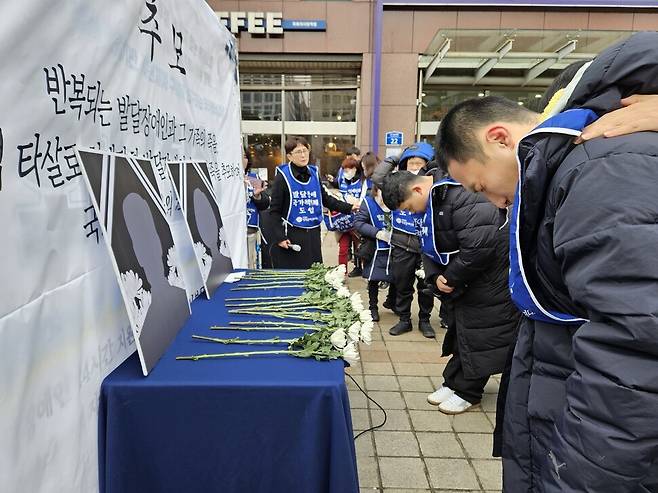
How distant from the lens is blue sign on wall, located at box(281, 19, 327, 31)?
11.0 meters

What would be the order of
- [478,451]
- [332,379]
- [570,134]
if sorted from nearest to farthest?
[570,134] → [332,379] → [478,451]

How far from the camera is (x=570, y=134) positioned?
1010 mm

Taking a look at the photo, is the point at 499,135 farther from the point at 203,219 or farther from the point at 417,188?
the point at 417,188

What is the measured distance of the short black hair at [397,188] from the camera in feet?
10.0

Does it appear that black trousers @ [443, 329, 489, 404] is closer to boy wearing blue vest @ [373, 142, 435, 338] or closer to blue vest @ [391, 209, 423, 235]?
boy wearing blue vest @ [373, 142, 435, 338]

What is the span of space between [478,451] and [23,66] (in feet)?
8.53

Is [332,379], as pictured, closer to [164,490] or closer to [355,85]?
[164,490]

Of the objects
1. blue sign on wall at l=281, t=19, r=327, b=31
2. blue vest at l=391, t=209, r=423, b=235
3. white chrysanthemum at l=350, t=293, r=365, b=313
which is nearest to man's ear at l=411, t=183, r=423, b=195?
blue vest at l=391, t=209, r=423, b=235

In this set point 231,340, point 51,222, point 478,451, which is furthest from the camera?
point 478,451

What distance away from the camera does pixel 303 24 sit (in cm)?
1102

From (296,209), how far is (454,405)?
229 centimetres

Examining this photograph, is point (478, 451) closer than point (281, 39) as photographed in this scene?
Yes

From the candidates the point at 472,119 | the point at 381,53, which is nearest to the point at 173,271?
the point at 472,119

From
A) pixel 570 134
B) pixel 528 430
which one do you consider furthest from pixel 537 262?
pixel 528 430
